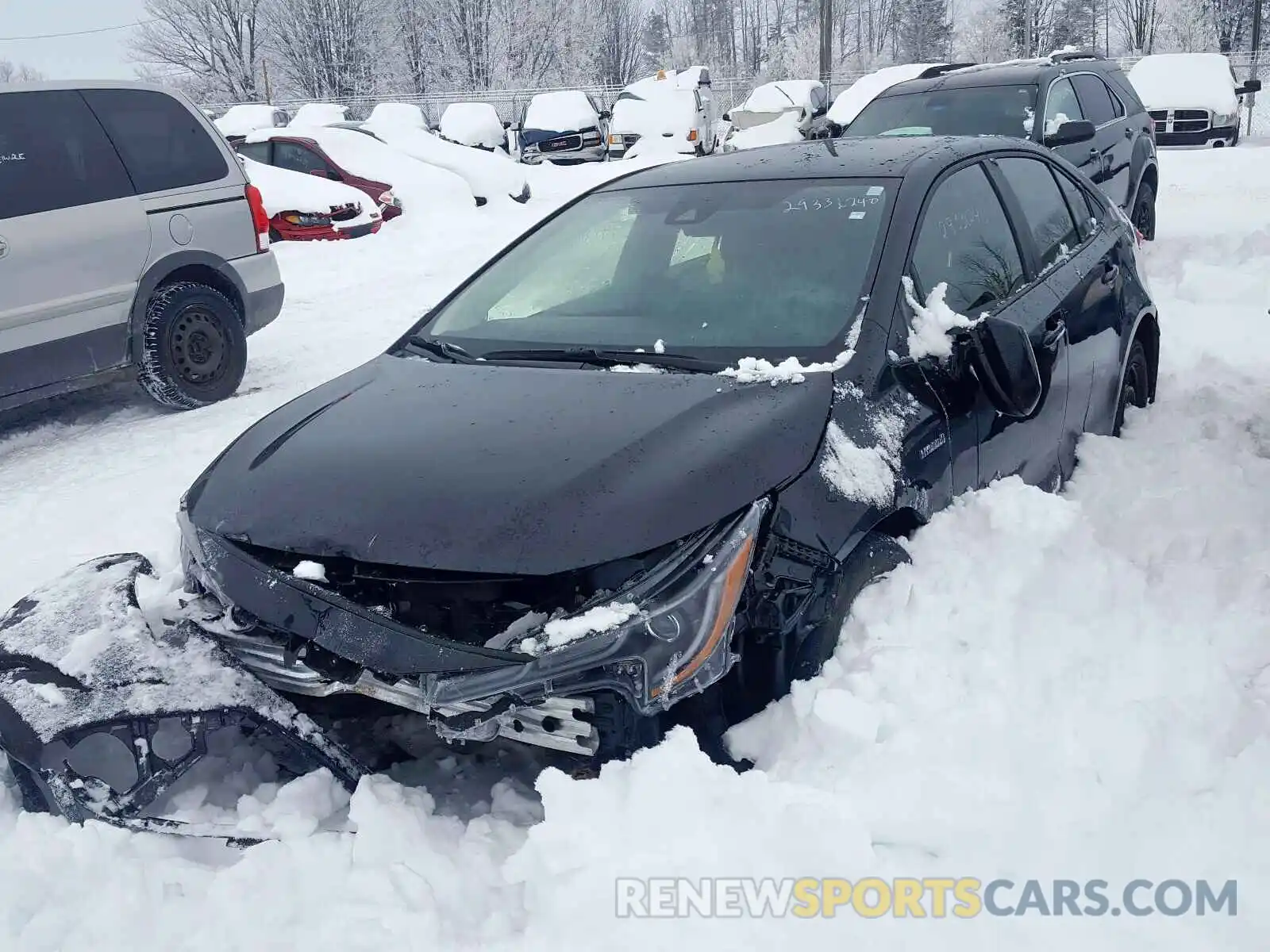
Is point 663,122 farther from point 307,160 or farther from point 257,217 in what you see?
point 257,217

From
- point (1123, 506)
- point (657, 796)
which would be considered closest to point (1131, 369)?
point (1123, 506)

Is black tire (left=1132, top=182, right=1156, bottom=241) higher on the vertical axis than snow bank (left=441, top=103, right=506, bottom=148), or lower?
lower

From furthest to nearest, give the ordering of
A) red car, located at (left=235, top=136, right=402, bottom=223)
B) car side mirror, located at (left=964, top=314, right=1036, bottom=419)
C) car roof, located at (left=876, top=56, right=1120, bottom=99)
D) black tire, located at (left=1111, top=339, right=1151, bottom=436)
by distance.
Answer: red car, located at (left=235, top=136, right=402, bottom=223)
car roof, located at (left=876, top=56, right=1120, bottom=99)
black tire, located at (left=1111, top=339, right=1151, bottom=436)
car side mirror, located at (left=964, top=314, right=1036, bottom=419)

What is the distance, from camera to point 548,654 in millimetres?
2271

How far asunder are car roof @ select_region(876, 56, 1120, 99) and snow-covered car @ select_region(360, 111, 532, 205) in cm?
652

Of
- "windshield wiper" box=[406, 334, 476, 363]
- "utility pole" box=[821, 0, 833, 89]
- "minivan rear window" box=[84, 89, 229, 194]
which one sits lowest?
"windshield wiper" box=[406, 334, 476, 363]

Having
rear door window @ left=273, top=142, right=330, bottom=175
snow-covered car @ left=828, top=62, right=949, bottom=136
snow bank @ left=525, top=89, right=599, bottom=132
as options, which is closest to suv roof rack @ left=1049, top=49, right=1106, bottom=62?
snow-covered car @ left=828, top=62, right=949, bottom=136

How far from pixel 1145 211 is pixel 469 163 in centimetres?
886

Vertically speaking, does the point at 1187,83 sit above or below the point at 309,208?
above

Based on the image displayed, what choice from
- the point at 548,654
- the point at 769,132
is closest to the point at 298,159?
the point at 769,132

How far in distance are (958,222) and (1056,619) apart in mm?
1360

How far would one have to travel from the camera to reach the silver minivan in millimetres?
5762
